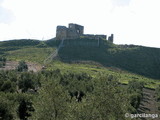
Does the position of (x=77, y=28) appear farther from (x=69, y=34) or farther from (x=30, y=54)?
(x=30, y=54)

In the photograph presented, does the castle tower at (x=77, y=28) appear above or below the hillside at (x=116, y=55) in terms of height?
above

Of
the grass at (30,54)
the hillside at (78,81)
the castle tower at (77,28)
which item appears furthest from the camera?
the castle tower at (77,28)

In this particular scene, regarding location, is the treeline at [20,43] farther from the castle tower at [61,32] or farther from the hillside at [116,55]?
the hillside at [116,55]

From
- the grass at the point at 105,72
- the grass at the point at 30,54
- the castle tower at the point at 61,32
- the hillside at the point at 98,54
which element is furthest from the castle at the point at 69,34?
the grass at the point at 105,72

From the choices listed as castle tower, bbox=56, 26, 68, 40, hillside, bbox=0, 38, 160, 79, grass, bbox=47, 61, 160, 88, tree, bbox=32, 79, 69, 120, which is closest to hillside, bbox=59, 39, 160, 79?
hillside, bbox=0, 38, 160, 79

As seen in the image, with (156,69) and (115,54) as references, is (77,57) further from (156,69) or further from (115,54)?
(156,69)

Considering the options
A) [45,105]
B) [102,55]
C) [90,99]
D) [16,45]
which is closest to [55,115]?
[45,105]

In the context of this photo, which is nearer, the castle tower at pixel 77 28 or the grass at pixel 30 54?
the grass at pixel 30 54

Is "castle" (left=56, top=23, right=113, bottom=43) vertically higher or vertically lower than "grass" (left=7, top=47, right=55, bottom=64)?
higher

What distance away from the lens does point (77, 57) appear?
148 metres

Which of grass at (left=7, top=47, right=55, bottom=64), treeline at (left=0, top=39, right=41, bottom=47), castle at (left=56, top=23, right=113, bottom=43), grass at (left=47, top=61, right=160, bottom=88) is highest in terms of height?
castle at (left=56, top=23, right=113, bottom=43)

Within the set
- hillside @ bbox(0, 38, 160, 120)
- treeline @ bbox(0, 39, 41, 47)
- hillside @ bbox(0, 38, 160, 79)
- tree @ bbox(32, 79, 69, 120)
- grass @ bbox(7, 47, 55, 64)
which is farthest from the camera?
treeline @ bbox(0, 39, 41, 47)

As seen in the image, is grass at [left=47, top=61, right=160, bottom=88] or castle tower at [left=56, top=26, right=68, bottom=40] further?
castle tower at [left=56, top=26, right=68, bottom=40]

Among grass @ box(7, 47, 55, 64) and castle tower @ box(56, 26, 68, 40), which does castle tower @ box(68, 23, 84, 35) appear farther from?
grass @ box(7, 47, 55, 64)
